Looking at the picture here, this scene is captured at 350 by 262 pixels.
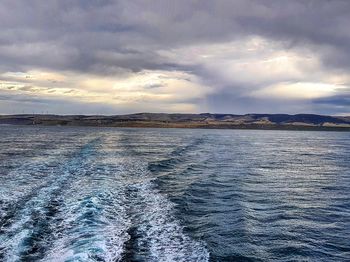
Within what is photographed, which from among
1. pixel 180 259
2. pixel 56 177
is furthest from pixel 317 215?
pixel 56 177

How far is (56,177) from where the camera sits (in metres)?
33.3

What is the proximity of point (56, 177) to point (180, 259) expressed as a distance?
Result: 68.8ft

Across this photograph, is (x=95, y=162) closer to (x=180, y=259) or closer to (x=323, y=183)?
(x=323, y=183)

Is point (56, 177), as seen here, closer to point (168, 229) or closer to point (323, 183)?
point (168, 229)

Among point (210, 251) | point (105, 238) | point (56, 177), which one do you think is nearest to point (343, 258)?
point (210, 251)

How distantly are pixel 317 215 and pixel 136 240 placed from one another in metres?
11.3

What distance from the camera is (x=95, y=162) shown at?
45125mm

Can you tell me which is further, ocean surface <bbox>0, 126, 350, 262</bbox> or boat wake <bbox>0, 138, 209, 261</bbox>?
ocean surface <bbox>0, 126, 350, 262</bbox>

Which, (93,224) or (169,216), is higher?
(93,224)

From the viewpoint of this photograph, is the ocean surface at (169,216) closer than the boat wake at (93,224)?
No

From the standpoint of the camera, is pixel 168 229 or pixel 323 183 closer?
pixel 168 229

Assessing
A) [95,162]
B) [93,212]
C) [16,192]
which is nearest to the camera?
[93,212]

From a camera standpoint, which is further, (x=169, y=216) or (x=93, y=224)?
(x=169, y=216)

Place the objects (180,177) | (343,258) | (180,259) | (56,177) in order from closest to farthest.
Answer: (180,259)
(343,258)
(56,177)
(180,177)
